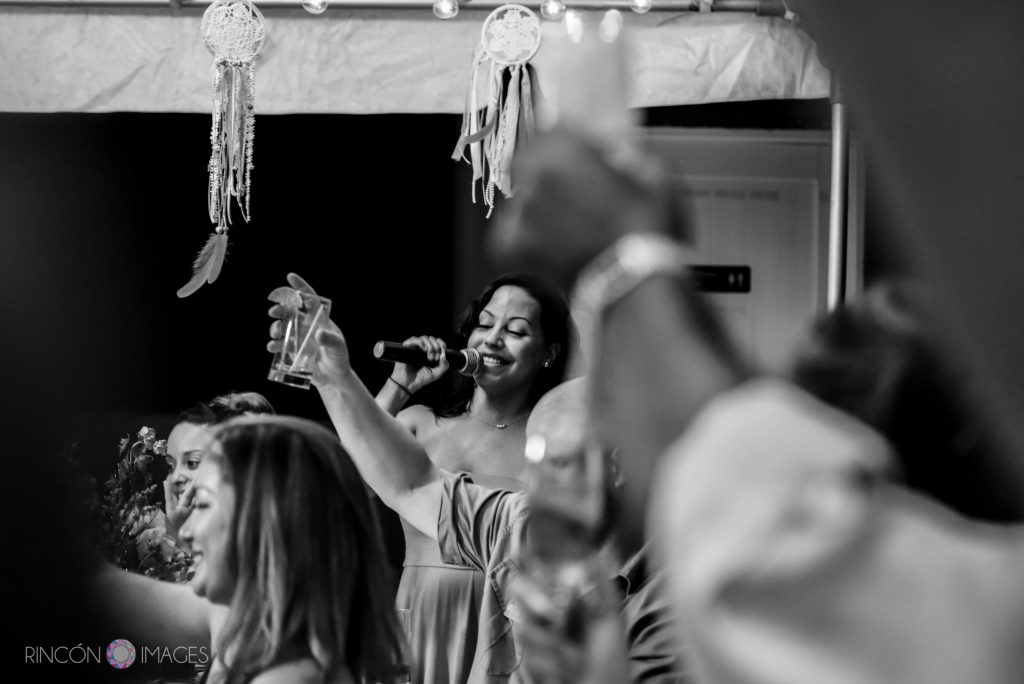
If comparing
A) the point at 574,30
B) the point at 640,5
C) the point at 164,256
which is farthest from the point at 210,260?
the point at 574,30

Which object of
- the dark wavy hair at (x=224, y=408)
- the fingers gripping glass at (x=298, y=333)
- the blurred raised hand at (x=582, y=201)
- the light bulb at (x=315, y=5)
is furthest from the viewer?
the dark wavy hair at (x=224, y=408)

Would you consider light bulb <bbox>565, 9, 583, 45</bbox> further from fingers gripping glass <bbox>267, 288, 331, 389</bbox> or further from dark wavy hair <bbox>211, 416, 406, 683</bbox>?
fingers gripping glass <bbox>267, 288, 331, 389</bbox>

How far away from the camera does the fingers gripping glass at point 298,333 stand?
2.62 m

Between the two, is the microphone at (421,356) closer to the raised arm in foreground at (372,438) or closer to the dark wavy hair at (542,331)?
the dark wavy hair at (542,331)

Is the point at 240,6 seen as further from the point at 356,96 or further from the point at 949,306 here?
the point at 949,306

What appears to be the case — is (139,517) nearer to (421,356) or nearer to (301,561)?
(421,356)

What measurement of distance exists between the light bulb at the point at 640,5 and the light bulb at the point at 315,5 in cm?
65

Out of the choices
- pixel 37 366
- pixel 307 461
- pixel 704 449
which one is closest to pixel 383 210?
pixel 37 366

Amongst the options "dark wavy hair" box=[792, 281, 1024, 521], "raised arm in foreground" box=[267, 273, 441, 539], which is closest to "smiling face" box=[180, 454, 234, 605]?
"raised arm in foreground" box=[267, 273, 441, 539]

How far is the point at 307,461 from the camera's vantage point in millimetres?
1696

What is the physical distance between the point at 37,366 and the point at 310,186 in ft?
2.59

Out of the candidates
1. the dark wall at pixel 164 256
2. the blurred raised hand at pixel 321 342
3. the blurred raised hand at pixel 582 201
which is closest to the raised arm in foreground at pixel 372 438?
the blurred raised hand at pixel 321 342

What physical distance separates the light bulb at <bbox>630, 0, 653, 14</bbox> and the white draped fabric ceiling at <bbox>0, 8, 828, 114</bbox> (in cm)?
3

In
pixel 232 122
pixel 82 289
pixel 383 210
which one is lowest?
pixel 82 289
